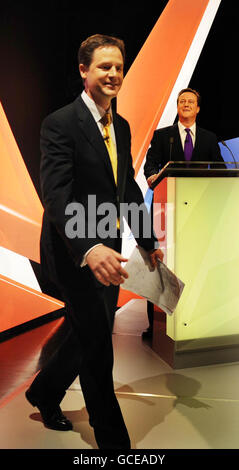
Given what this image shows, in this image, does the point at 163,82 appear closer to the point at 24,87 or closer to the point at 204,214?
the point at 24,87

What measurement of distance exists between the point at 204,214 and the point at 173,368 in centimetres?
93

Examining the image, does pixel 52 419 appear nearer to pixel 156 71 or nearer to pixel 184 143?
pixel 184 143

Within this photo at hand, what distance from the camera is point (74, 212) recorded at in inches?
55.7

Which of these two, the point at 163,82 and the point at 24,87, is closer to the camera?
the point at 24,87

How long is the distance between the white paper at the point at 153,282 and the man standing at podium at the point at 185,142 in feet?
5.25

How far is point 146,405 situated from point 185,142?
195 centimetres

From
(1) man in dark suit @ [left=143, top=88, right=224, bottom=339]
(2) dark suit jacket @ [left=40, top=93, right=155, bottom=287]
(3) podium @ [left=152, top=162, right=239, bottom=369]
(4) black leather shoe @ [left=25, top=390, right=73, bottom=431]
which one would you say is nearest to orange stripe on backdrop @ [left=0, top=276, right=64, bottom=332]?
(1) man in dark suit @ [left=143, top=88, right=224, bottom=339]

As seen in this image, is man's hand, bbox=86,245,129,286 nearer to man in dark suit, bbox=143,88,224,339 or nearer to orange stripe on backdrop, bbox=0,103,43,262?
man in dark suit, bbox=143,88,224,339

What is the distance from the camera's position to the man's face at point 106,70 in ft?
4.90

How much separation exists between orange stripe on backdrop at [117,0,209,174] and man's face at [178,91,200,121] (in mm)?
1287

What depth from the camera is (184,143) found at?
3.21m

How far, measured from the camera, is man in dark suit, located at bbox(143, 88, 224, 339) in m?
3.17

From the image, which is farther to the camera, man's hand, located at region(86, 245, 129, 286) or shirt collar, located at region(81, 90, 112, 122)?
shirt collar, located at region(81, 90, 112, 122)
